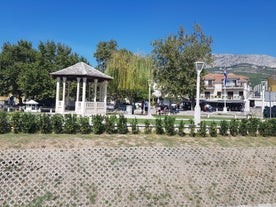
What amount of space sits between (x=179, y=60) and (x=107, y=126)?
26.3 metres

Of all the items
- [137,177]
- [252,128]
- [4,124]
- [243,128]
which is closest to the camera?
[137,177]

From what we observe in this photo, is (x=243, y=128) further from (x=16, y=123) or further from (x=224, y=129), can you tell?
(x=16, y=123)

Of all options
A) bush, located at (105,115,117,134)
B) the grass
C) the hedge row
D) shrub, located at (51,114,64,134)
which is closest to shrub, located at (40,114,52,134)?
the hedge row

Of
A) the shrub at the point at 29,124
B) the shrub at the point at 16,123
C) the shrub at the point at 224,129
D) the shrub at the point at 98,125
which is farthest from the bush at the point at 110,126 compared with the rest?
the shrub at the point at 224,129

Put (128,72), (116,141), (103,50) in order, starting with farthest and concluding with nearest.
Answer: (103,50)
(128,72)
(116,141)

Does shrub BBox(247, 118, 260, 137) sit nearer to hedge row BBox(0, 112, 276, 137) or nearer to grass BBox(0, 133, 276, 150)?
hedge row BBox(0, 112, 276, 137)

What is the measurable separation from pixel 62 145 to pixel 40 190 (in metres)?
4.79

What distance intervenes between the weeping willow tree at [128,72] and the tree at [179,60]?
10.2 ft

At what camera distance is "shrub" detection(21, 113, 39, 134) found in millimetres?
11570

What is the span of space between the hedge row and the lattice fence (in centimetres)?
615

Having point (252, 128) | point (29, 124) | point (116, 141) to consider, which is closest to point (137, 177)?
point (116, 141)

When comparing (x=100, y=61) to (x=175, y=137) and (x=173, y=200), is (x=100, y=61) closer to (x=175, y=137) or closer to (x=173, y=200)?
(x=175, y=137)

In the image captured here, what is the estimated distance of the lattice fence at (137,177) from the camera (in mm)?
5156

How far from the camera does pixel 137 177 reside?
5789 mm
